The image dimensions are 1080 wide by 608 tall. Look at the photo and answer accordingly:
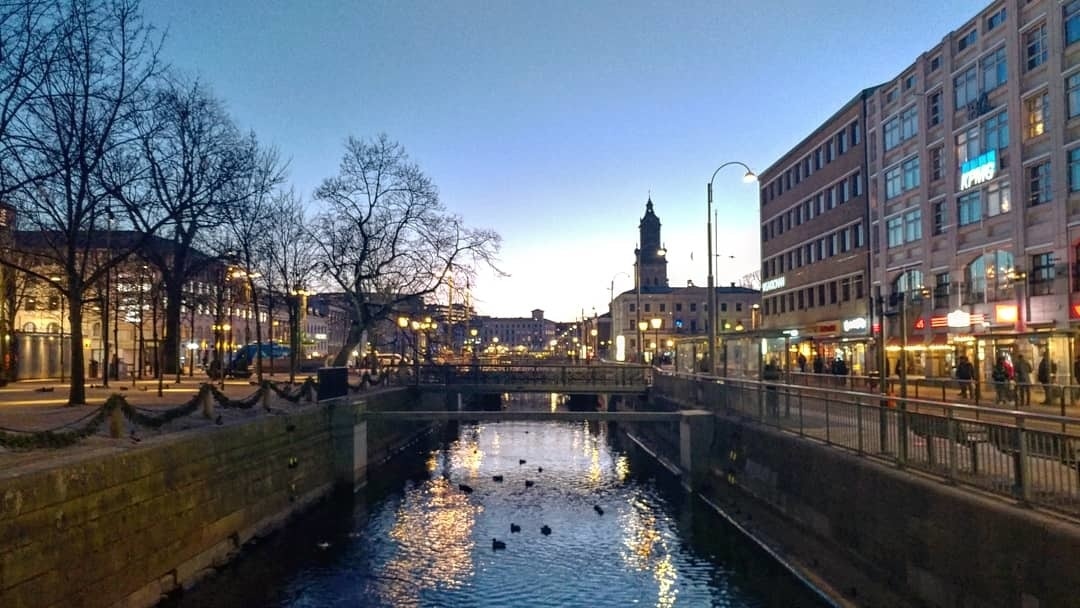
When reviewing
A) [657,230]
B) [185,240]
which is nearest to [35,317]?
[185,240]

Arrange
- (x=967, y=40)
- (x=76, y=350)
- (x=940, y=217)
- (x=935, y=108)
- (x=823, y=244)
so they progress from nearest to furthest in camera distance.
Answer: (x=76, y=350)
(x=967, y=40)
(x=940, y=217)
(x=935, y=108)
(x=823, y=244)

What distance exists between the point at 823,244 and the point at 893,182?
11.0 metres

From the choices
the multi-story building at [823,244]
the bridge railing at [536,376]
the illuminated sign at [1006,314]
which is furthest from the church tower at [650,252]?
the illuminated sign at [1006,314]

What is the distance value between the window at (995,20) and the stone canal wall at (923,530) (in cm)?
3088

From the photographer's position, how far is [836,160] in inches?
2435

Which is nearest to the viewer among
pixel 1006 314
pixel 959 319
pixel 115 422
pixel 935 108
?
pixel 115 422

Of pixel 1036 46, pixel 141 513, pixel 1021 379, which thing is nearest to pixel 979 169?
pixel 1036 46

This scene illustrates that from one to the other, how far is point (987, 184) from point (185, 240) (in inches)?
1515

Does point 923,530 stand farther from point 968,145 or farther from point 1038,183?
point 968,145

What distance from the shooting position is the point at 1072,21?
36.5 meters

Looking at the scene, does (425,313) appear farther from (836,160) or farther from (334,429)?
(334,429)

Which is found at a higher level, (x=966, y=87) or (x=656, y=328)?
(x=966, y=87)

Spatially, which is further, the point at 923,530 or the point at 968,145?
the point at 968,145

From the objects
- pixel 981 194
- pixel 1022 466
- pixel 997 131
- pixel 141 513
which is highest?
pixel 997 131
